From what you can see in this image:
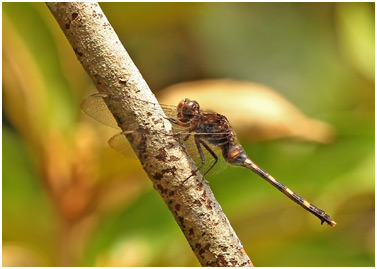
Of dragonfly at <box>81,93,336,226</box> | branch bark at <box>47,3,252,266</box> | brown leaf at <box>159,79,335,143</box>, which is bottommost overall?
branch bark at <box>47,3,252,266</box>

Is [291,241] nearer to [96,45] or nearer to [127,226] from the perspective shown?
[127,226]

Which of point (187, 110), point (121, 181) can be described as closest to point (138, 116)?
point (187, 110)

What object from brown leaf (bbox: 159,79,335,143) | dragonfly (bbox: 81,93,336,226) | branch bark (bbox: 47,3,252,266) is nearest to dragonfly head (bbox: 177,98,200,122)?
dragonfly (bbox: 81,93,336,226)

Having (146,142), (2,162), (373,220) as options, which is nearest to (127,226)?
(2,162)

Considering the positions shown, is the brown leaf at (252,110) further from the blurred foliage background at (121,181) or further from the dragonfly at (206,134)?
the dragonfly at (206,134)

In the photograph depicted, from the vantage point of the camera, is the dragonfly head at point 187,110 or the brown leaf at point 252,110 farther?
the brown leaf at point 252,110

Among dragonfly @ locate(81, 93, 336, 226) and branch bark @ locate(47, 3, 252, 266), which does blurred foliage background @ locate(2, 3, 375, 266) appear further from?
branch bark @ locate(47, 3, 252, 266)

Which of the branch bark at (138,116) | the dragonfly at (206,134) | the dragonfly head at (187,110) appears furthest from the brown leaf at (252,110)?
the branch bark at (138,116)

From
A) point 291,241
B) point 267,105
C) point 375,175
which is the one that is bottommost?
point 291,241
